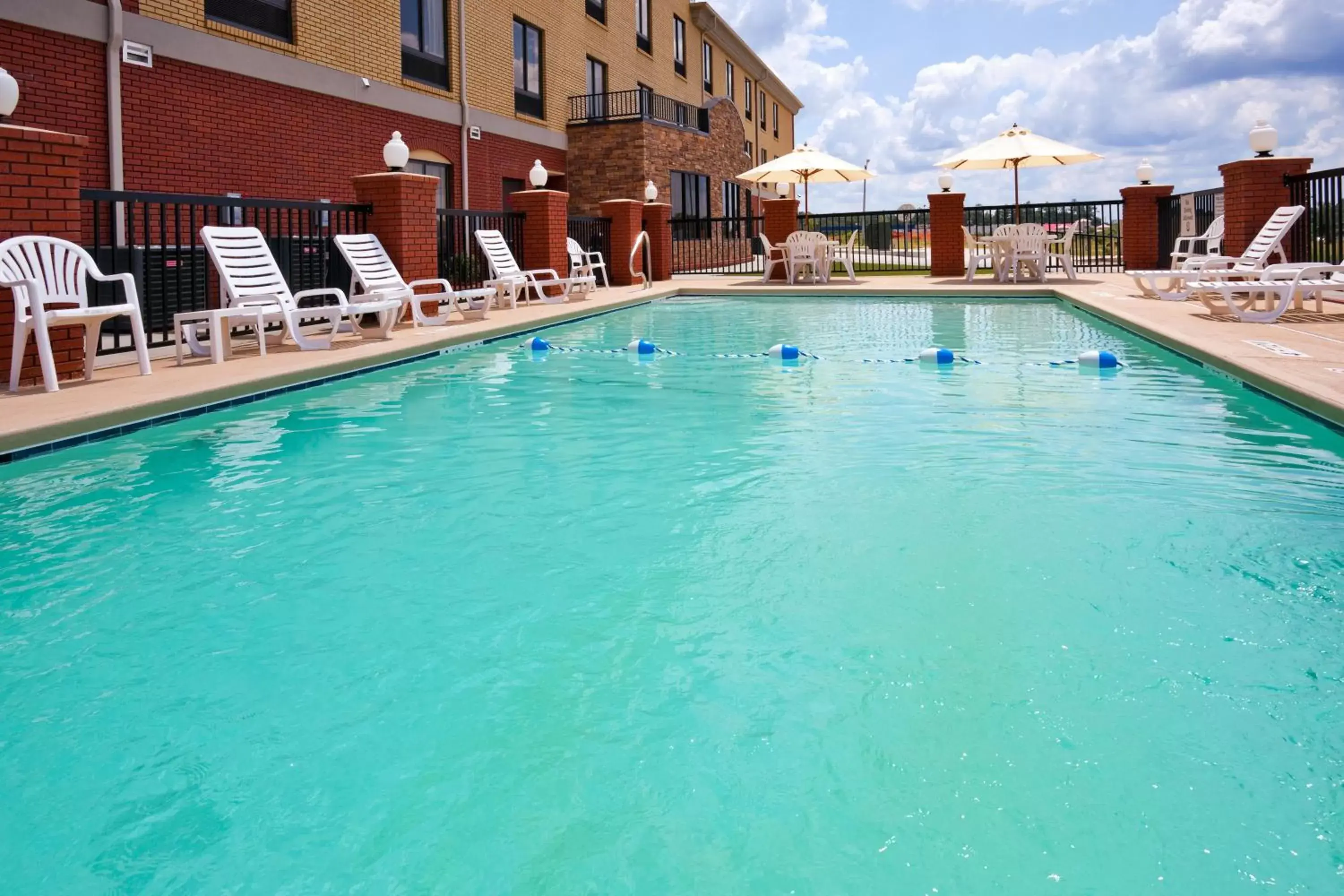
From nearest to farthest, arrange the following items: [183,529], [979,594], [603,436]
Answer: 1. [979,594]
2. [183,529]
3. [603,436]

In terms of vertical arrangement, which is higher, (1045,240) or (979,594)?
(1045,240)

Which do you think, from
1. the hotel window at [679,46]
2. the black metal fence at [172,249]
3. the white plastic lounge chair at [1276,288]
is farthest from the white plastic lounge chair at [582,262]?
the hotel window at [679,46]

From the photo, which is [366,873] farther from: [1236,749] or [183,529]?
[183,529]

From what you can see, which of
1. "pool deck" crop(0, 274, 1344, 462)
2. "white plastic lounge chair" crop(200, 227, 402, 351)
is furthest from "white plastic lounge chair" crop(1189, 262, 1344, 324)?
"white plastic lounge chair" crop(200, 227, 402, 351)

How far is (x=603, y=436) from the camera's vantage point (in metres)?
5.81

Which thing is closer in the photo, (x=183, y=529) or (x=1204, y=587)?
(x=1204, y=587)

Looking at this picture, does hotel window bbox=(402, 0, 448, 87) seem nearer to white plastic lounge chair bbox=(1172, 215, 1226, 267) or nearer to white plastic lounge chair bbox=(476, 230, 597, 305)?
white plastic lounge chair bbox=(476, 230, 597, 305)

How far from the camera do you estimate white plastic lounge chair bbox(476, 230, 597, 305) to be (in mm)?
13305

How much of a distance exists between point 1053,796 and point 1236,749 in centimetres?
46

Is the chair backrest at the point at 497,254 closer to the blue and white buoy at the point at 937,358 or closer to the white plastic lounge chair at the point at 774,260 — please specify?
the white plastic lounge chair at the point at 774,260

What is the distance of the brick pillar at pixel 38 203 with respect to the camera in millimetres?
6547

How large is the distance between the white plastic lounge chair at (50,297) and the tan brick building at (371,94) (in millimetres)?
5287

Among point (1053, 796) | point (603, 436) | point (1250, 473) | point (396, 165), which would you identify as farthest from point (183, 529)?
point (396, 165)

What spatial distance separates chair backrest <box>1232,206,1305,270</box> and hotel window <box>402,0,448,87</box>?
13.0 m
